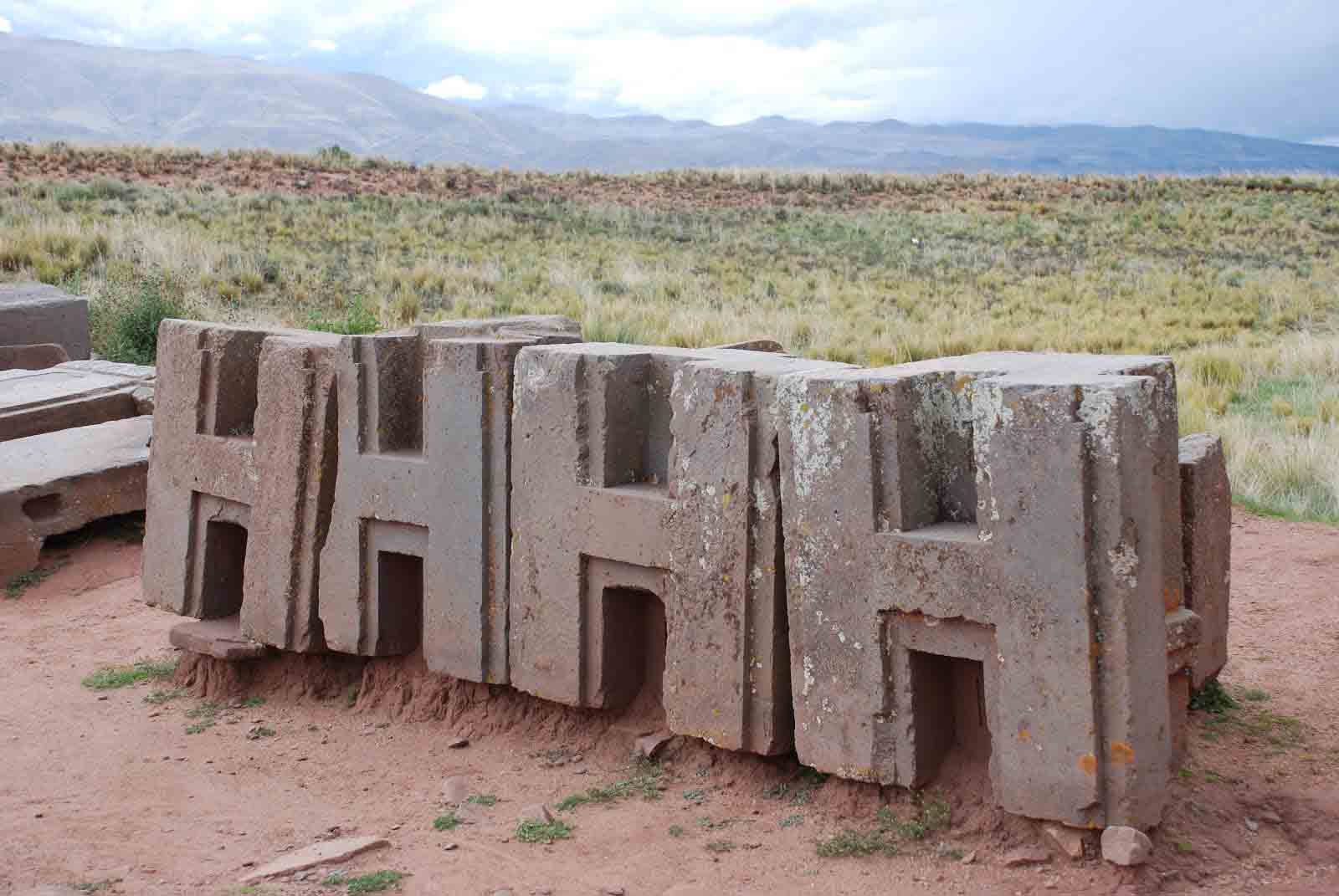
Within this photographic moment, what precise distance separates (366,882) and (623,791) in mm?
1094

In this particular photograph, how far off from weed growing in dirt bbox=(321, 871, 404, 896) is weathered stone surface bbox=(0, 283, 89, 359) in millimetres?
10076

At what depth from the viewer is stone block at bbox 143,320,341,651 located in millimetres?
6086

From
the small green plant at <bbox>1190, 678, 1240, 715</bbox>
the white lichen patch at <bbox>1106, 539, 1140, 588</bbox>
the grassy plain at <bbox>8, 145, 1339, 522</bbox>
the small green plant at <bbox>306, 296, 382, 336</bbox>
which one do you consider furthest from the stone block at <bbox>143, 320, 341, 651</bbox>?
the grassy plain at <bbox>8, 145, 1339, 522</bbox>

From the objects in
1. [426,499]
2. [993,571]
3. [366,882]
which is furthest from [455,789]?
[993,571]

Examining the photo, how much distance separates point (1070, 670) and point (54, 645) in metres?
5.93

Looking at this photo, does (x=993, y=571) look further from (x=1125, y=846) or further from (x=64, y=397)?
(x=64, y=397)

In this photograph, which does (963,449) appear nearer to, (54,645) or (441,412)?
(441,412)

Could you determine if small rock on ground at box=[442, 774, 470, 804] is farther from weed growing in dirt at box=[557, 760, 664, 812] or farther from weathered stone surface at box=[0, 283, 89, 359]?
weathered stone surface at box=[0, 283, 89, 359]

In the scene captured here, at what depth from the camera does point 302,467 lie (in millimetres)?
6086

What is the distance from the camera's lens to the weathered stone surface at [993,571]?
13.0ft

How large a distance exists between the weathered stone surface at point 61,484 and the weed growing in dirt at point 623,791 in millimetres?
5416

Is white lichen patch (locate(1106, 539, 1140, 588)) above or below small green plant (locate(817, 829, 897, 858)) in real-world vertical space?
above

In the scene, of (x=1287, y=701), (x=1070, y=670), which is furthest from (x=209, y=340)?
(x=1287, y=701)

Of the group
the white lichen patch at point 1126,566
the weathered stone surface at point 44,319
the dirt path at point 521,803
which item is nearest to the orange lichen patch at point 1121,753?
the dirt path at point 521,803
